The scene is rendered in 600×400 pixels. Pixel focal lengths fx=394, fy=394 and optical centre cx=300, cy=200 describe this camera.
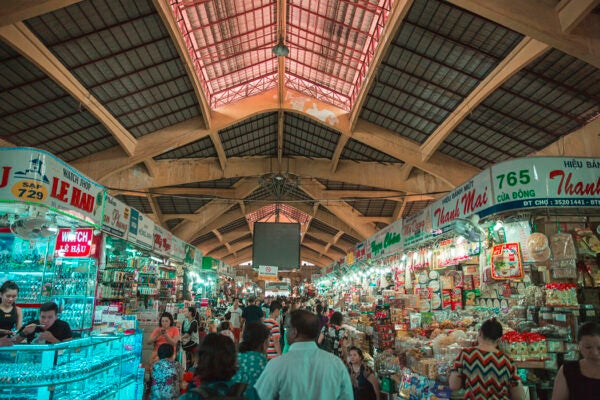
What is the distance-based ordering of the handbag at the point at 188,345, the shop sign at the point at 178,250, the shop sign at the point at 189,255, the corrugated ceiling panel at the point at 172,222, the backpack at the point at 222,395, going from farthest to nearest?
the corrugated ceiling panel at the point at 172,222, the shop sign at the point at 189,255, the shop sign at the point at 178,250, the handbag at the point at 188,345, the backpack at the point at 222,395

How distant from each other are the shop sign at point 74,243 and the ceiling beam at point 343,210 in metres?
11.2

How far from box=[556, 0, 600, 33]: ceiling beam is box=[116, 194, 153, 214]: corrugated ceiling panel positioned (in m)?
15.0

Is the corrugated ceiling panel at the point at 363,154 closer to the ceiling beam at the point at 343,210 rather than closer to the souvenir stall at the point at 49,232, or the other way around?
the ceiling beam at the point at 343,210

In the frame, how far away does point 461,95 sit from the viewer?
8891mm

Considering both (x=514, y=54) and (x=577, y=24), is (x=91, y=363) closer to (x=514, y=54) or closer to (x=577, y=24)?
(x=577, y=24)

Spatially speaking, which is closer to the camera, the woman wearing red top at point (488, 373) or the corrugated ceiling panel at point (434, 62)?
the woman wearing red top at point (488, 373)

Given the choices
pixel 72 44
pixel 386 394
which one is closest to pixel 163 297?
pixel 72 44

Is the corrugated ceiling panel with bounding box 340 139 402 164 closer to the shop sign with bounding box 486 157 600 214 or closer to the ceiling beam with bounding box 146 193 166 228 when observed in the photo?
the ceiling beam with bounding box 146 193 166 228

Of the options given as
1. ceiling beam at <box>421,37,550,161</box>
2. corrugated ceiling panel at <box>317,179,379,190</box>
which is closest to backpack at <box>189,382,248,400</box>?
ceiling beam at <box>421,37,550,161</box>

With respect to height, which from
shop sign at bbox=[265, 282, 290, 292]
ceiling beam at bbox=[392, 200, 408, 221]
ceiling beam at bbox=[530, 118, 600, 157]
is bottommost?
shop sign at bbox=[265, 282, 290, 292]

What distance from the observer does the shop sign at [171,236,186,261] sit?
12.2 meters

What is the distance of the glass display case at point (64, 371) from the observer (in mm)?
3020

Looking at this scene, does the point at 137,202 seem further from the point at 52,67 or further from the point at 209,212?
the point at 52,67

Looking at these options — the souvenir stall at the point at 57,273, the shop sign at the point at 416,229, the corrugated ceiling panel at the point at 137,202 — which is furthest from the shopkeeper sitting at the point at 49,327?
the corrugated ceiling panel at the point at 137,202
